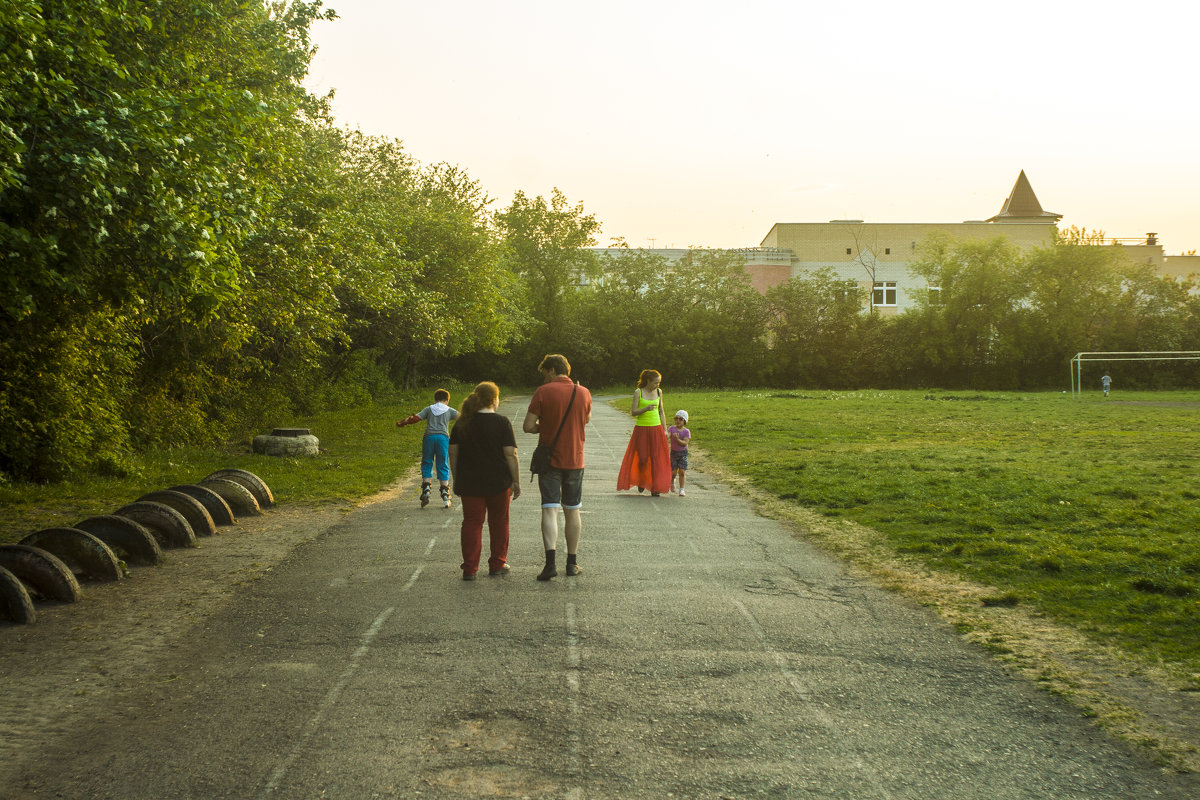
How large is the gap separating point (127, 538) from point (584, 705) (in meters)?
5.69

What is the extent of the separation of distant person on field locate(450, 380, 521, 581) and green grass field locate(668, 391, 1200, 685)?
3.85m

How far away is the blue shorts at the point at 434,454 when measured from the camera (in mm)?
12070

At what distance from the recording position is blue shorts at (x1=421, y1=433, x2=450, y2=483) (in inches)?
475

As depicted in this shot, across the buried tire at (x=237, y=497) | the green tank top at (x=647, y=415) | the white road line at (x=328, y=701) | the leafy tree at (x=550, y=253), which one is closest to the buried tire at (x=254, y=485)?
the buried tire at (x=237, y=497)

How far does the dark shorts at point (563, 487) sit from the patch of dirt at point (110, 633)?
103 inches

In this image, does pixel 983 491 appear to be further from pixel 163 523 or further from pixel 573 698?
pixel 163 523

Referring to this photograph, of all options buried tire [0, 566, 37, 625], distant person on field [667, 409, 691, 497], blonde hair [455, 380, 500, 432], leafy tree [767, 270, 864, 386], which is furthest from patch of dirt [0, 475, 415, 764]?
leafy tree [767, 270, 864, 386]

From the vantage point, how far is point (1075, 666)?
5512 mm

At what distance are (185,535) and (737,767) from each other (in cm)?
708

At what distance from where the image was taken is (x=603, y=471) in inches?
635

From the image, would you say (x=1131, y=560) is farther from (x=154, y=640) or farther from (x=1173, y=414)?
(x=1173, y=414)

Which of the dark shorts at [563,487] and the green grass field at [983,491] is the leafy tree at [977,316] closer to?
the green grass field at [983,491]

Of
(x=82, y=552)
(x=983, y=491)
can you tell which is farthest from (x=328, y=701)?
(x=983, y=491)

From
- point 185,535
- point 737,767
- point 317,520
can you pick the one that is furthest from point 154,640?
point 317,520
